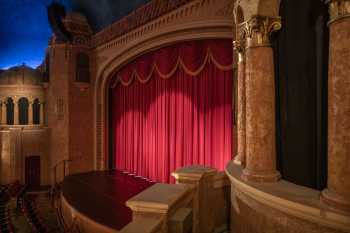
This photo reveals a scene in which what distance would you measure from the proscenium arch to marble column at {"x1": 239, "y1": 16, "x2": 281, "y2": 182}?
244 centimetres

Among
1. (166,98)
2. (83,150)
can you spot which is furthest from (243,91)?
(83,150)

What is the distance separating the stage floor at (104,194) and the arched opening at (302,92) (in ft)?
10.3

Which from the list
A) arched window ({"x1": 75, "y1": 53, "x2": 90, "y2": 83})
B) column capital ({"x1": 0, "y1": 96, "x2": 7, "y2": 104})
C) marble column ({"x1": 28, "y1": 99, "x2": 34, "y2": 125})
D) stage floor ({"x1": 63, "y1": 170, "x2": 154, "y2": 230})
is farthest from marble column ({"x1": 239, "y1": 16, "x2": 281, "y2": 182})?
column capital ({"x1": 0, "y1": 96, "x2": 7, "y2": 104})

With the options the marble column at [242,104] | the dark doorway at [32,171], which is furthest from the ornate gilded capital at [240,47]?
the dark doorway at [32,171]

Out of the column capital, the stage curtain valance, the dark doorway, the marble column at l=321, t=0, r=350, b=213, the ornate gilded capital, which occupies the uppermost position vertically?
the stage curtain valance

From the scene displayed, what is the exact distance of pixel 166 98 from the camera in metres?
7.80

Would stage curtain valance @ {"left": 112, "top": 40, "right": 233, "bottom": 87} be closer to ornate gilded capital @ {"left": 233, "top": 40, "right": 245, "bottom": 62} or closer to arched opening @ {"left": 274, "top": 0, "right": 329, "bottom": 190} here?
ornate gilded capital @ {"left": 233, "top": 40, "right": 245, "bottom": 62}

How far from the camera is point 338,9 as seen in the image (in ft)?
6.37

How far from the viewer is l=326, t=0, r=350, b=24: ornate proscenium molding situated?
191cm

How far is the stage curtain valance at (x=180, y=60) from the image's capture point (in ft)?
19.8

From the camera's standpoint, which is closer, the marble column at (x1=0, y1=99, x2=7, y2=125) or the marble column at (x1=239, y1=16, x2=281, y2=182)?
the marble column at (x1=239, y1=16, x2=281, y2=182)

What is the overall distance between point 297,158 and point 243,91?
1.10 meters

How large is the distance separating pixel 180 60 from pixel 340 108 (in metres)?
5.32

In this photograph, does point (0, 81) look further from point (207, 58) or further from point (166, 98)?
point (207, 58)
